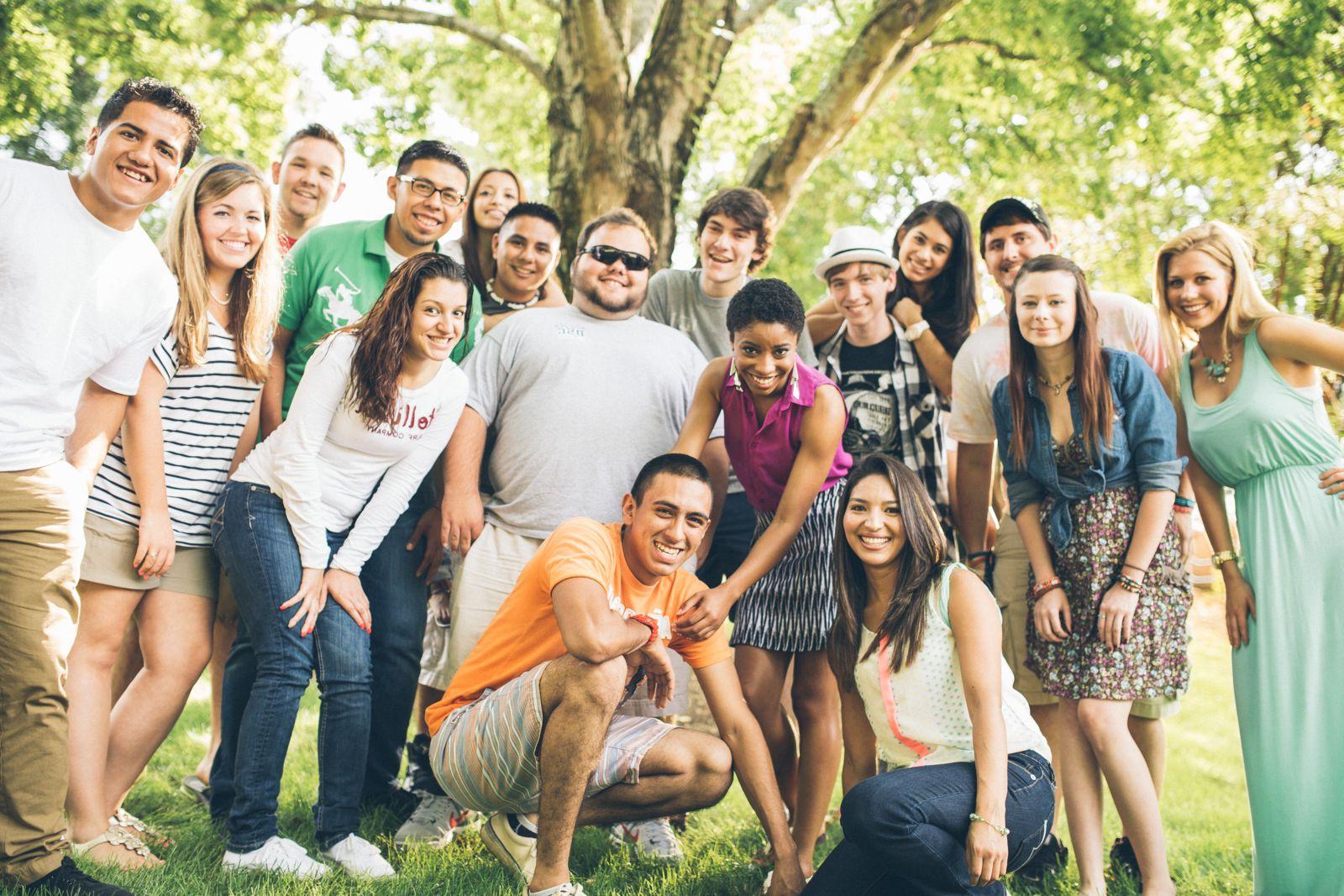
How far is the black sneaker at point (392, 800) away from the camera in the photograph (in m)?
4.62

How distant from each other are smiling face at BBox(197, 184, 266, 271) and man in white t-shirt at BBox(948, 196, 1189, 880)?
10.3ft

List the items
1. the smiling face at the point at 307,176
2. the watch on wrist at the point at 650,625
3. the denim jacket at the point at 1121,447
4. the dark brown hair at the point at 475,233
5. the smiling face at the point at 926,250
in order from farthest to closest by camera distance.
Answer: the smiling face at the point at 307,176 < the dark brown hair at the point at 475,233 < the smiling face at the point at 926,250 < the denim jacket at the point at 1121,447 < the watch on wrist at the point at 650,625

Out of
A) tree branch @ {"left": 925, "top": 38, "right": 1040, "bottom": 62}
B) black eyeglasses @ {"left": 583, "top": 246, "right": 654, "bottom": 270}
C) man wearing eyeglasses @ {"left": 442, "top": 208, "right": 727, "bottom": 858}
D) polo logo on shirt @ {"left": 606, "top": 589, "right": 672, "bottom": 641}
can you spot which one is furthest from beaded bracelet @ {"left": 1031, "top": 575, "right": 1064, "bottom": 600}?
tree branch @ {"left": 925, "top": 38, "right": 1040, "bottom": 62}

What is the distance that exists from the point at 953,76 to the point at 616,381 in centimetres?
764

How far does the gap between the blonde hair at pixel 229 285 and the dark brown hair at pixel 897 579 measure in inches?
95.6

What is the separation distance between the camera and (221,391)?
160 inches

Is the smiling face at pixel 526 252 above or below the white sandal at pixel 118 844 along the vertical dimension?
above

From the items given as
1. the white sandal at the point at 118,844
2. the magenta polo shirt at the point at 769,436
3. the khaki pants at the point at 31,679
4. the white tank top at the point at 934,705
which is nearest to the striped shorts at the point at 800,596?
the magenta polo shirt at the point at 769,436

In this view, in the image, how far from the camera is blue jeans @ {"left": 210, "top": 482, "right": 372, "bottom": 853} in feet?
12.2

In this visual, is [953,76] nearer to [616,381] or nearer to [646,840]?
[616,381]

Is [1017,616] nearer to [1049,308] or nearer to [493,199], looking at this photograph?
[1049,308]

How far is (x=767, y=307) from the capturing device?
395cm

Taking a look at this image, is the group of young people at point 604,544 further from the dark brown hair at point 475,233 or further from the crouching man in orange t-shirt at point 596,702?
the dark brown hair at point 475,233

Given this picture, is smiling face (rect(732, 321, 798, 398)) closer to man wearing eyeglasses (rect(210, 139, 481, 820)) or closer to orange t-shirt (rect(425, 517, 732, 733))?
orange t-shirt (rect(425, 517, 732, 733))
